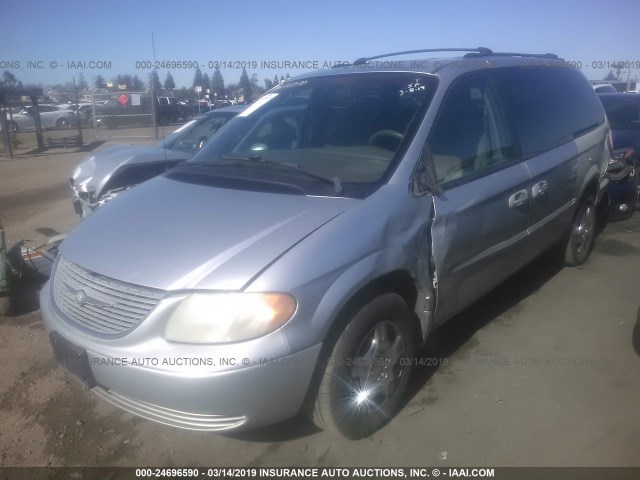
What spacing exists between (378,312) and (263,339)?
665mm

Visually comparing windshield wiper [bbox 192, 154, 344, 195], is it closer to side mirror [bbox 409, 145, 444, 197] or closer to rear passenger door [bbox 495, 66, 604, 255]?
side mirror [bbox 409, 145, 444, 197]

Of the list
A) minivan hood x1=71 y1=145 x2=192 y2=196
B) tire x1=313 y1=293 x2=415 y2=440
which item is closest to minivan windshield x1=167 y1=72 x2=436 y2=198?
tire x1=313 y1=293 x2=415 y2=440

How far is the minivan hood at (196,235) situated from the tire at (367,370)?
54cm

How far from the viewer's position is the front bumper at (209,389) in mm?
2129

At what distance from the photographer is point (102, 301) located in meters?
2.36

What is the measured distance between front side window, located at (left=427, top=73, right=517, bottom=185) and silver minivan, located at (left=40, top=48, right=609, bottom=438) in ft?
→ 0.05

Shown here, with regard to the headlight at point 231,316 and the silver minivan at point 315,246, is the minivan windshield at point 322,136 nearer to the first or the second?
the silver minivan at point 315,246

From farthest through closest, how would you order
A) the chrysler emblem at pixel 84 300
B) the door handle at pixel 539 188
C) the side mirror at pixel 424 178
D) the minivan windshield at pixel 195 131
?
the minivan windshield at pixel 195 131, the door handle at pixel 539 188, the side mirror at pixel 424 178, the chrysler emblem at pixel 84 300

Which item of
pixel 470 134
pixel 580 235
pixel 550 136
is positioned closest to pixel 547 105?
pixel 550 136

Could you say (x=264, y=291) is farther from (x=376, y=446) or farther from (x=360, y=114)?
(x=360, y=114)

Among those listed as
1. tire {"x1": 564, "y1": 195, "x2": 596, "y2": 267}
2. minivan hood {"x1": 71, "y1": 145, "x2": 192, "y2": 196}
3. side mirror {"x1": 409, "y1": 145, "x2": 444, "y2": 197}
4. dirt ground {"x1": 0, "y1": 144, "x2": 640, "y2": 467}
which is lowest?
dirt ground {"x1": 0, "y1": 144, "x2": 640, "y2": 467}

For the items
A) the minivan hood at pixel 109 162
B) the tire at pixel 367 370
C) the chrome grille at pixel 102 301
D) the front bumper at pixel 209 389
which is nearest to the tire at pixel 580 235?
the tire at pixel 367 370

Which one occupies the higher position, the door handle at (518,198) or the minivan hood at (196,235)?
the minivan hood at (196,235)

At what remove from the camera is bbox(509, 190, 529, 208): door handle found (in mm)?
3422
